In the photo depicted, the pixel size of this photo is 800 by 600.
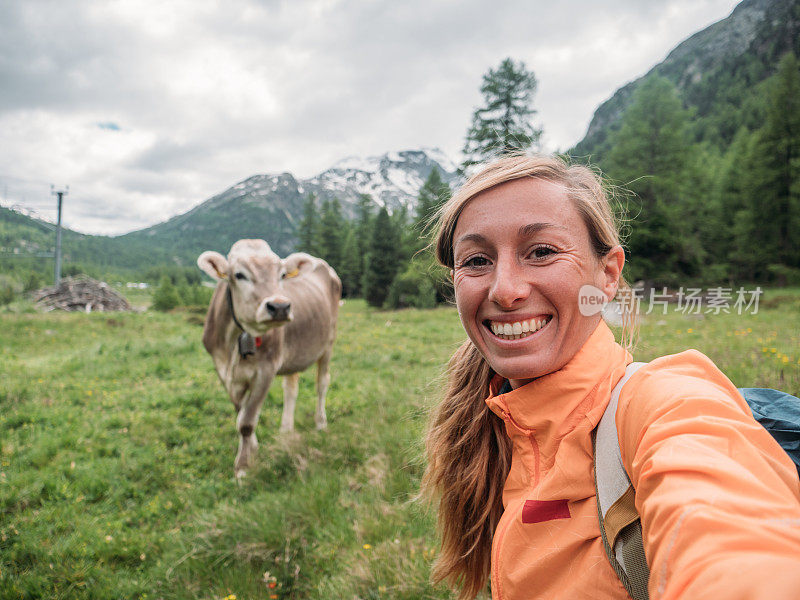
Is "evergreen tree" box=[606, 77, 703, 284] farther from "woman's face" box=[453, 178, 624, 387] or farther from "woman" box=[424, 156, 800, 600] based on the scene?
"woman's face" box=[453, 178, 624, 387]

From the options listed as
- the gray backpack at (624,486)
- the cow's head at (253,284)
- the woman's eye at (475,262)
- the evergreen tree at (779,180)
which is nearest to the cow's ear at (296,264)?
the cow's head at (253,284)

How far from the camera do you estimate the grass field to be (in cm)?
293

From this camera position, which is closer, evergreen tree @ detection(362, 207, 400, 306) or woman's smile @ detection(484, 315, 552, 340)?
woman's smile @ detection(484, 315, 552, 340)

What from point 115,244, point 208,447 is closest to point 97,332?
point 208,447

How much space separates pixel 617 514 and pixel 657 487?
0.23 meters

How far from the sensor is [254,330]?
4.51m

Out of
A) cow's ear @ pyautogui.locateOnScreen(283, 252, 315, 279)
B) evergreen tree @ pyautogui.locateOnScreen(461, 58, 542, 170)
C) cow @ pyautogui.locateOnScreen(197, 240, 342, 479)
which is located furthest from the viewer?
evergreen tree @ pyautogui.locateOnScreen(461, 58, 542, 170)

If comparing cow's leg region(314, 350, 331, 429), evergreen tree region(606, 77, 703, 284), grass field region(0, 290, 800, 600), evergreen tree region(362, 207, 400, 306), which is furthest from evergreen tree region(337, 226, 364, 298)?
cow's leg region(314, 350, 331, 429)

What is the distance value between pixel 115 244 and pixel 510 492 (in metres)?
170

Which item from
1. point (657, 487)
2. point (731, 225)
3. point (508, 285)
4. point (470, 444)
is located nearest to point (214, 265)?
point (470, 444)

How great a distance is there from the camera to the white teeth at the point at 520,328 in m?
1.28

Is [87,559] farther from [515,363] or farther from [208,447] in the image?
[515,363]

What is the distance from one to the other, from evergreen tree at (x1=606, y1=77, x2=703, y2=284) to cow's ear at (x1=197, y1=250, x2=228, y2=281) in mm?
21483

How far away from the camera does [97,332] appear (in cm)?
1410
